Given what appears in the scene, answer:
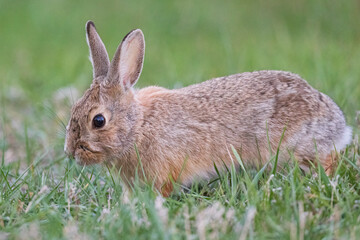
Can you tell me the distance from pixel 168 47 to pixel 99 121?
5.94 meters

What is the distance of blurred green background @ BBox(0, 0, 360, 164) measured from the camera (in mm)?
7262

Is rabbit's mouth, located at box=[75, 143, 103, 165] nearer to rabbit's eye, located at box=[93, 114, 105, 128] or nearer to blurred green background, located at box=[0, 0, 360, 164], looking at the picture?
rabbit's eye, located at box=[93, 114, 105, 128]

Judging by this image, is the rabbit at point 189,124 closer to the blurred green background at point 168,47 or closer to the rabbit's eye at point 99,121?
the rabbit's eye at point 99,121

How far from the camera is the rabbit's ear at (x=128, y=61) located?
5094 mm

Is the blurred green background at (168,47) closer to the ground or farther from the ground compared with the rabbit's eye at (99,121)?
closer to the ground

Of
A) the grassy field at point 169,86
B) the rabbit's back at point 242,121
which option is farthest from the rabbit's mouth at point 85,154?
the rabbit's back at point 242,121

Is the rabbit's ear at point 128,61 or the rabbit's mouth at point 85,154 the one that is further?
the rabbit's ear at point 128,61

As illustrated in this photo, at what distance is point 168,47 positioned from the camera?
1079cm

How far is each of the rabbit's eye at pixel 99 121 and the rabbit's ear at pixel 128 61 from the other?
34 cm

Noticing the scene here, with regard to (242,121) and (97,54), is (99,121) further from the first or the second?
(242,121)

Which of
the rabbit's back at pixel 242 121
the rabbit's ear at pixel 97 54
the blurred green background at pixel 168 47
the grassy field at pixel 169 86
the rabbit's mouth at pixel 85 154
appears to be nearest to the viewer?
the grassy field at pixel 169 86

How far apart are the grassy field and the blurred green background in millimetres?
27

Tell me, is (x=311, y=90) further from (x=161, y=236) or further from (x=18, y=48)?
(x=18, y=48)

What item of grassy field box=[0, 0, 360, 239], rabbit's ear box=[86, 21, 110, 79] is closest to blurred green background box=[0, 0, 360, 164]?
grassy field box=[0, 0, 360, 239]
